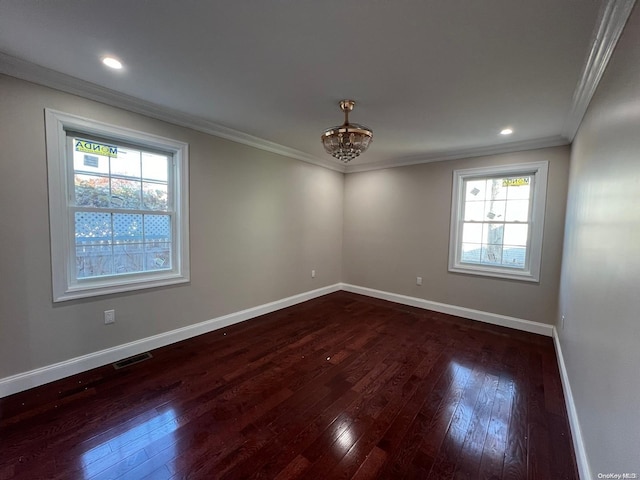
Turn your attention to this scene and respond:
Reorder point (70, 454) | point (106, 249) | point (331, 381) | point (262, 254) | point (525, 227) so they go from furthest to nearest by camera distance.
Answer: point (262, 254), point (525, 227), point (106, 249), point (331, 381), point (70, 454)

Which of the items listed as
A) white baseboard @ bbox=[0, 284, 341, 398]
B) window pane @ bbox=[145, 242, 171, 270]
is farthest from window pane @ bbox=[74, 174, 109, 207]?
white baseboard @ bbox=[0, 284, 341, 398]

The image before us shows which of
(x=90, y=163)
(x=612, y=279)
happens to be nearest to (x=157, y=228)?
(x=90, y=163)

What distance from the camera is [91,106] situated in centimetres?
234

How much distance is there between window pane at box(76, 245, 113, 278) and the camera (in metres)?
2.42

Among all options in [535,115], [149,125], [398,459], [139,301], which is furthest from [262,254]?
[535,115]

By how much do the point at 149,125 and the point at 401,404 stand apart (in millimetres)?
3383

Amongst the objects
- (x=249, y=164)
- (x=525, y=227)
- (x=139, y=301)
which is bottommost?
(x=139, y=301)

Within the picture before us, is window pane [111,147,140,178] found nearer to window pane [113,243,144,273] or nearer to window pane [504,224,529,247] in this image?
window pane [113,243,144,273]

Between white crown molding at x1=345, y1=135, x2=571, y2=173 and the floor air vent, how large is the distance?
4098mm

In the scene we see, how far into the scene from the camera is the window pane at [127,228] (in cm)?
261

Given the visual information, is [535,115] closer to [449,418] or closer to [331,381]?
[449,418]

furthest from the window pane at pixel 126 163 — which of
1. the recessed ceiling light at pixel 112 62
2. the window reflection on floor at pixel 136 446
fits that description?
the window reflection on floor at pixel 136 446

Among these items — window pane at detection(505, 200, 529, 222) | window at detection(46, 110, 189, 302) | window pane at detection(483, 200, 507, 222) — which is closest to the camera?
window at detection(46, 110, 189, 302)

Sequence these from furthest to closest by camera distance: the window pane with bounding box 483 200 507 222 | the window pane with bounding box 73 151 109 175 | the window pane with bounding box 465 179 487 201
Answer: the window pane with bounding box 465 179 487 201 → the window pane with bounding box 483 200 507 222 → the window pane with bounding box 73 151 109 175
